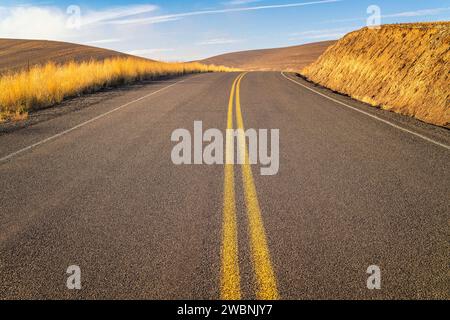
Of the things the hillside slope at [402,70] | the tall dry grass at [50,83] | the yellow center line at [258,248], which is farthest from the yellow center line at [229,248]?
the tall dry grass at [50,83]

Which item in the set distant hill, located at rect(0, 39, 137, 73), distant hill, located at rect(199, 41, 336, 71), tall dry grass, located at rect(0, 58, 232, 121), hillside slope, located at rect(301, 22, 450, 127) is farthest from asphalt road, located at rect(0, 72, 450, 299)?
distant hill, located at rect(199, 41, 336, 71)

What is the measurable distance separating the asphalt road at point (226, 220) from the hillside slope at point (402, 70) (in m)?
3.53

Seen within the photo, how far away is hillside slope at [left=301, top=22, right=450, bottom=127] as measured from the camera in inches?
407

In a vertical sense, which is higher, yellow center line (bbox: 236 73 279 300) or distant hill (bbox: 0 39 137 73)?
distant hill (bbox: 0 39 137 73)

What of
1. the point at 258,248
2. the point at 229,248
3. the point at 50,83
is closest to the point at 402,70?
the point at 258,248

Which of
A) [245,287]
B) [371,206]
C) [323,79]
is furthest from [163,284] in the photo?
[323,79]

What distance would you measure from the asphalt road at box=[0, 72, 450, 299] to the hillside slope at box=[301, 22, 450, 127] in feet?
11.6

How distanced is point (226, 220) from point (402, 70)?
497 inches

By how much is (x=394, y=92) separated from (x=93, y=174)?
1129cm

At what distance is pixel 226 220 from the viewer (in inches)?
147

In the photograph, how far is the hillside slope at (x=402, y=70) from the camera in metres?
10.3

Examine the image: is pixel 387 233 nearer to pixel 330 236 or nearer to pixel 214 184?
pixel 330 236

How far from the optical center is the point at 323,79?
73.4ft

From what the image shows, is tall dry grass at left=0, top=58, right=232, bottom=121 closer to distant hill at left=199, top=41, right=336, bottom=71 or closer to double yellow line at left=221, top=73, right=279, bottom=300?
double yellow line at left=221, top=73, right=279, bottom=300
